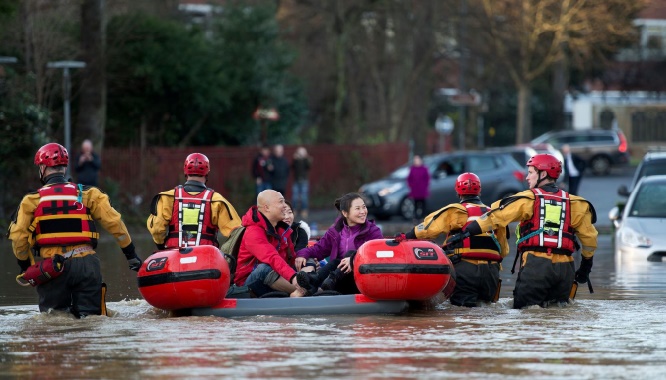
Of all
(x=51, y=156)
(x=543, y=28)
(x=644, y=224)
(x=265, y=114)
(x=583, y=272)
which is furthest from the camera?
(x=543, y=28)

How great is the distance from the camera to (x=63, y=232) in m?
12.7

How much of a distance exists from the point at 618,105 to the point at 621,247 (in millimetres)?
55630

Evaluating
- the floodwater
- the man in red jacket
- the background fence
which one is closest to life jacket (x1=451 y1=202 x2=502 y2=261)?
the floodwater

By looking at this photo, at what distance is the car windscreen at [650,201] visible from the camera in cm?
2047

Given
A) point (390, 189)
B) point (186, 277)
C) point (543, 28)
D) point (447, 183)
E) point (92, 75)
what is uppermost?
point (543, 28)

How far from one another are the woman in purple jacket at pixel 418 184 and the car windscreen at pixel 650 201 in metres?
9.92

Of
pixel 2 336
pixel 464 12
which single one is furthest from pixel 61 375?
pixel 464 12

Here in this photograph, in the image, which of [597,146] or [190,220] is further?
[597,146]

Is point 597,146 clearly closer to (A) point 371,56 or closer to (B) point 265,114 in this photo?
(A) point 371,56

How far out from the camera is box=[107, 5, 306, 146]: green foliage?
33.6 metres

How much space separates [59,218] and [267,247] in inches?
81.4

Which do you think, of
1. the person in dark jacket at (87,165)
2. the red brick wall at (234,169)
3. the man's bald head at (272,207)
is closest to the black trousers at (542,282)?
the man's bald head at (272,207)

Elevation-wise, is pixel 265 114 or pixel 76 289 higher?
pixel 265 114

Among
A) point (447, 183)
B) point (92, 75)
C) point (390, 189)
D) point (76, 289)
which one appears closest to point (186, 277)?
point (76, 289)
